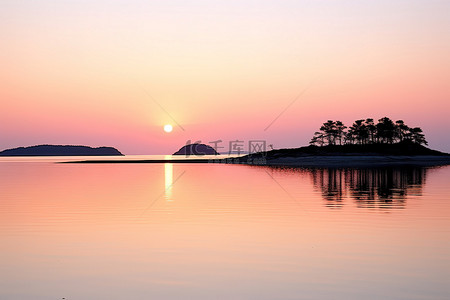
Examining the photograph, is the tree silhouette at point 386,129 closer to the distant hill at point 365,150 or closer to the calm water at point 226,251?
the distant hill at point 365,150

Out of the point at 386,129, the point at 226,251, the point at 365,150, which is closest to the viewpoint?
the point at 226,251

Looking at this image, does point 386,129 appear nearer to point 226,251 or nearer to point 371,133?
point 371,133

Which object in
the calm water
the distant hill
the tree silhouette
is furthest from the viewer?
the tree silhouette

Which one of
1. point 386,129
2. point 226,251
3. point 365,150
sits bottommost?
point 226,251

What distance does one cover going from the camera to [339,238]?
18000 millimetres

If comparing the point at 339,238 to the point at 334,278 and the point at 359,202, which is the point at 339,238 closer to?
the point at 334,278

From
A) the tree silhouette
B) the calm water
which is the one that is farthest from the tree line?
the calm water

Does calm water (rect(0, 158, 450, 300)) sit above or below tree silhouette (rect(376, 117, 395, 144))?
below

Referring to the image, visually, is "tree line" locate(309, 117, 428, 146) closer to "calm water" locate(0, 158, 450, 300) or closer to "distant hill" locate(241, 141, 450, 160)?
"distant hill" locate(241, 141, 450, 160)

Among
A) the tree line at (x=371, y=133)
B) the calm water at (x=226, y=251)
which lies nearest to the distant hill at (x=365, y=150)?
the tree line at (x=371, y=133)

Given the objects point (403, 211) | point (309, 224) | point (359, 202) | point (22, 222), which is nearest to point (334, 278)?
point (309, 224)

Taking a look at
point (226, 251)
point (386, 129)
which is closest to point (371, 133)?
point (386, 129)

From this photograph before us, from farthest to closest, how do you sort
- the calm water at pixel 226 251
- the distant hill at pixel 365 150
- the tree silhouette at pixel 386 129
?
the tree silhouette at pixel 386 129
the distant hill at pixel 365 150
the calm water at pixel 226 251

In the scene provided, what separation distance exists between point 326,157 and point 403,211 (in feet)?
407
